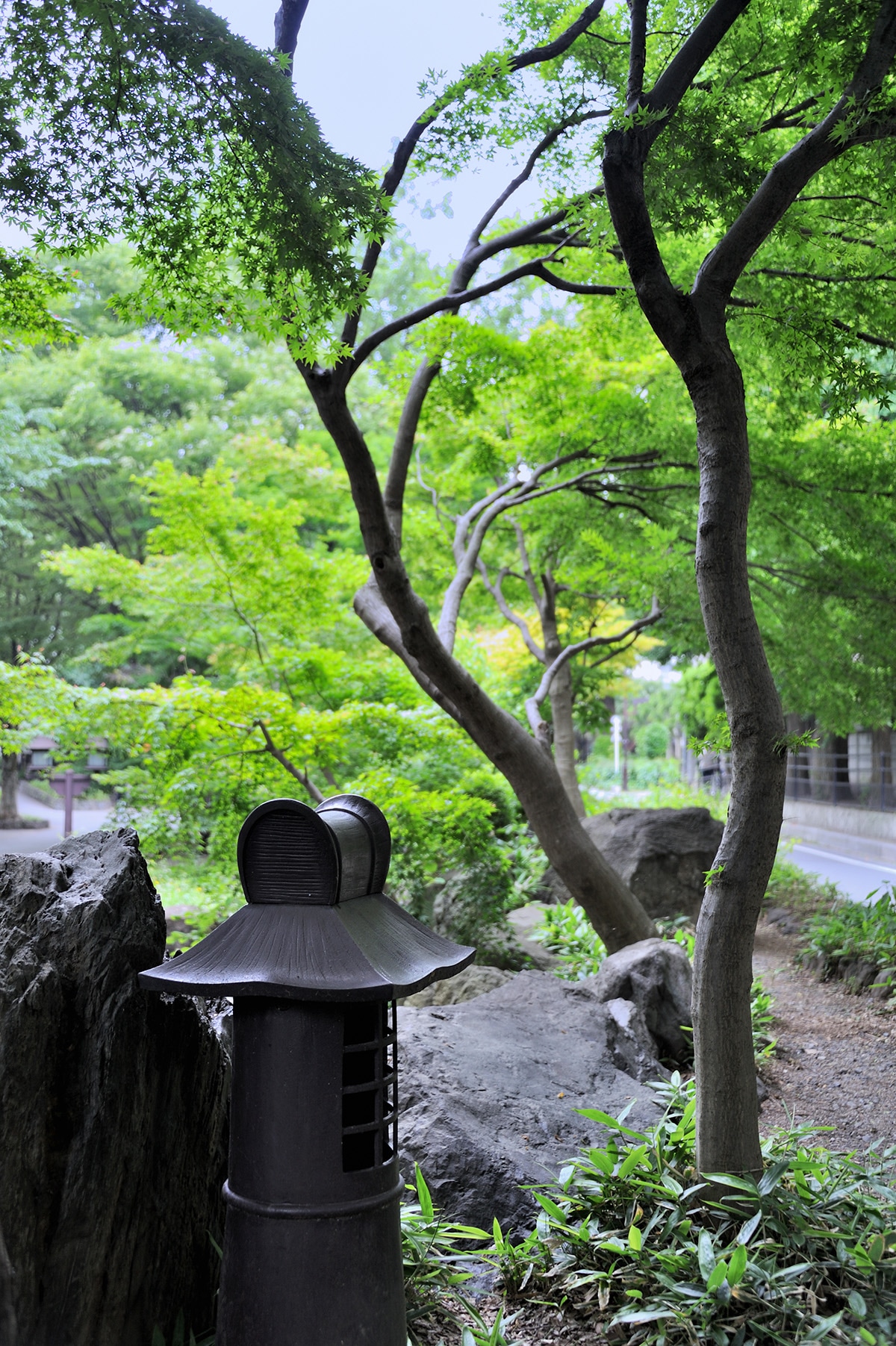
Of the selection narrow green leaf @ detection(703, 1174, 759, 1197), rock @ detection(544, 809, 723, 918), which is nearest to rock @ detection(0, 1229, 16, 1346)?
narrow green leaf @ detection(703, 1174, 759, 1197)

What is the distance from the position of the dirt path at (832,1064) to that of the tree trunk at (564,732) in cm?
464

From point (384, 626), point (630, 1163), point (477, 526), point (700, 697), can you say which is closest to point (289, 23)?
point (384, 626)

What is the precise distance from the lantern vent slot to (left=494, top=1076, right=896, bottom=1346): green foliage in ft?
3.13

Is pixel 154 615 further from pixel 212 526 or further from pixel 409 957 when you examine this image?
pixel 409 957

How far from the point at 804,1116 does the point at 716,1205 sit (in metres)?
2.09

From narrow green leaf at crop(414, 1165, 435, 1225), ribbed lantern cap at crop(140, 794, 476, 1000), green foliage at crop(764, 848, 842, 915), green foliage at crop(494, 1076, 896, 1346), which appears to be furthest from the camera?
green foliage at crop(764, 848, 842, 915)

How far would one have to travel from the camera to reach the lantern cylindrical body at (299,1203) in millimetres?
2527

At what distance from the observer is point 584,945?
343 inches

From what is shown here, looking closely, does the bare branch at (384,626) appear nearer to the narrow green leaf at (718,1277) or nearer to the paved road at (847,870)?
the narrow green leaf at (718,1277)

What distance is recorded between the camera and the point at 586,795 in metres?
15.8

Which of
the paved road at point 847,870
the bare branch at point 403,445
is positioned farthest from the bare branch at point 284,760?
the paved road at point 847,870

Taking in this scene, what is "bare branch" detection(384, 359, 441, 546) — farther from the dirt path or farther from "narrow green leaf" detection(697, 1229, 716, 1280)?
"narrow green leaf" detection(697, 1229, 716, 1280)

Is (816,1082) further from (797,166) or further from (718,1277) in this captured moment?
(797,166)

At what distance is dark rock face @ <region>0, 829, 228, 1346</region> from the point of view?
241cm
